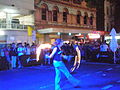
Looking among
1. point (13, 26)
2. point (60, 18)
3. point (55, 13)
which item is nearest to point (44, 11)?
point (55, 13)

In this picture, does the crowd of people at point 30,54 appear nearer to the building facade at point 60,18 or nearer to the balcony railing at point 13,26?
the building facade at point 60,18

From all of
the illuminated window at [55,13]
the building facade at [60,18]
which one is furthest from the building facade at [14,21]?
the illuminated window at [55,13]

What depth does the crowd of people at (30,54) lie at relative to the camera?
14.0 m

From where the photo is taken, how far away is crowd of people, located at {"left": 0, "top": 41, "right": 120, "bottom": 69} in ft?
46.0

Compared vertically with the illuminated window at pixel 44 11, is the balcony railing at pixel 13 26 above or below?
below

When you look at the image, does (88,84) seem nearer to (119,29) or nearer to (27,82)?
(27,82)

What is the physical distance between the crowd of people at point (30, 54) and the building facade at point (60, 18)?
23.5 feet

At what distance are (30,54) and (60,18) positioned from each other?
598 inches

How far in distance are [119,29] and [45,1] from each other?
70.1 ft

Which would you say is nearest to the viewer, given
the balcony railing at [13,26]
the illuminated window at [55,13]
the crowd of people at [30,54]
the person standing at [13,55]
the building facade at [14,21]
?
the crowd of people at [30,54]

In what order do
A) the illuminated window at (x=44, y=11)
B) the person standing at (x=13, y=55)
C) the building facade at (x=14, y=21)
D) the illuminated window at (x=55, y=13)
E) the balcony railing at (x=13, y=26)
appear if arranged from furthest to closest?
1. the illuminated window at (x=55, y=13)
2. the illuminated window at (x=44, y=11)
3. the balcony railing at (x=13, y=26)
4. the building facade at (x=14, y=21)
5. the person standing at (x=13, y=55)

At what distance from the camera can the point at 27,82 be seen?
931cm

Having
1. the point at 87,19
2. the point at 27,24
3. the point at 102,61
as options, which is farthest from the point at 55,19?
the point at 102,61

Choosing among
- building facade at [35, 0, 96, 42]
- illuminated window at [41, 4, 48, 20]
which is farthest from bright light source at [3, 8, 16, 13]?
illuminated window at [41, 4, 48, 20]
